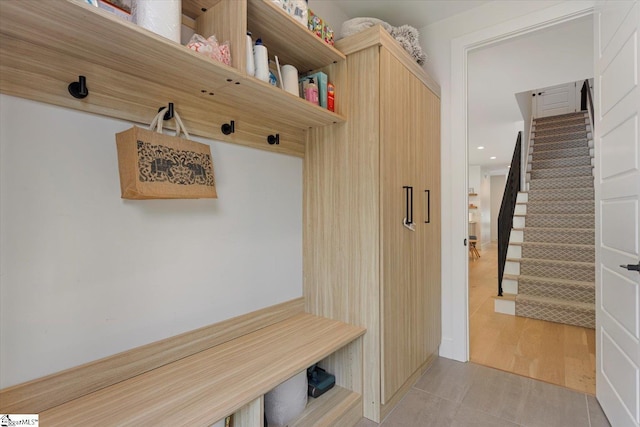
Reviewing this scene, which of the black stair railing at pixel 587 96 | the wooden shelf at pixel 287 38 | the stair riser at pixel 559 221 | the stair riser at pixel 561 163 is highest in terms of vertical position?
the black stair railing at pixel 587 96

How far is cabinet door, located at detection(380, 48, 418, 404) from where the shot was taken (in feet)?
5.45

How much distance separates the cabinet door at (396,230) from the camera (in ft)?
5.45

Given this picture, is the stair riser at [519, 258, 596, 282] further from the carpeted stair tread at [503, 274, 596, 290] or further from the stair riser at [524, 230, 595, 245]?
the stair riser at [524, 230, 595, 245]

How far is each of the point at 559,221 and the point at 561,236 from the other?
0.32 m

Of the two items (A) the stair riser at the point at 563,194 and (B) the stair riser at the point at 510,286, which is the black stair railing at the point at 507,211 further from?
(A) the stair riser at the point at 563,194

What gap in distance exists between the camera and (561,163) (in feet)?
17.0

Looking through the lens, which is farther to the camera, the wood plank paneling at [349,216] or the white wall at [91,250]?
the wood plank paneling at [349,216]

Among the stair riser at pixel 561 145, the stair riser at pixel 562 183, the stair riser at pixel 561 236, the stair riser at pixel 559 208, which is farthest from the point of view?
the stair riser at pixel 561 145

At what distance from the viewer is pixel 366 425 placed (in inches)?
63.8

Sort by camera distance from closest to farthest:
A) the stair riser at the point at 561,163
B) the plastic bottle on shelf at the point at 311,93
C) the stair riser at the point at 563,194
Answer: the plastic bottle on shelf at the point at 311,93 < the stair riser at the point at 563,194 < the stair riser at the point at 561,163

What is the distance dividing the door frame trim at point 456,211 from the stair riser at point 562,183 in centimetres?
346

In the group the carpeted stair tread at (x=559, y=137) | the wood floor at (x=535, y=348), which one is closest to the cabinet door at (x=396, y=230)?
the wood floor at (x=535, y=348)

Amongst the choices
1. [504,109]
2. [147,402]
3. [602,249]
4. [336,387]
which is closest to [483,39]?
[602,249]

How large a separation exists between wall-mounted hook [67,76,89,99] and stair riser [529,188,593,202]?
18.1 ft
